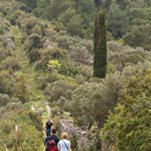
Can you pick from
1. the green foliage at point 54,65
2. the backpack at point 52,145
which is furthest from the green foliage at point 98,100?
the green foliage at point 54,65

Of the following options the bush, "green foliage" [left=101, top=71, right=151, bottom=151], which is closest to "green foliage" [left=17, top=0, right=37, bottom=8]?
the bush

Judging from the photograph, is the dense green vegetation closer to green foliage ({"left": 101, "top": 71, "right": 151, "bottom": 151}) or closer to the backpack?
green foliage ({"left": 101, "top": 71, "right": 151, "bottom": 151})

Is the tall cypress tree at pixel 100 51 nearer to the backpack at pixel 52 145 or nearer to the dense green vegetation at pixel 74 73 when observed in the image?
the dense green vegetation at pixel 74 73

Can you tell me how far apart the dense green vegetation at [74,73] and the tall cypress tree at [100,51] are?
23.9 inches

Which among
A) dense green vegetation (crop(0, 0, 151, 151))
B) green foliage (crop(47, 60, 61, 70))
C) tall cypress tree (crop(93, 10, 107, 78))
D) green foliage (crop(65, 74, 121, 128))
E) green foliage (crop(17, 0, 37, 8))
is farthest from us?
green foliage (crop(17, 0, 37, 8))

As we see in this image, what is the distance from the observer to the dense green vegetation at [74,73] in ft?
54.9

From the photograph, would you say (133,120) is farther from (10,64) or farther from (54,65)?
(10,64)

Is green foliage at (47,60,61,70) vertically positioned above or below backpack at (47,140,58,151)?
above

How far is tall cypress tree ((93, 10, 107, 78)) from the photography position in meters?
34.8

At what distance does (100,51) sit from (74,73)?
7222 mm

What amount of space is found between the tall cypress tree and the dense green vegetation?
607 millimetres

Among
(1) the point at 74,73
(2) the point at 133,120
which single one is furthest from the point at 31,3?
(2) the point at 133,120

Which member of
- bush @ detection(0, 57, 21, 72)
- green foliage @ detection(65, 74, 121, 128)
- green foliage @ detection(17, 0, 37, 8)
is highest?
green foliage @ detection(17, 0, 37, 8)

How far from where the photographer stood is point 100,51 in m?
35.6
